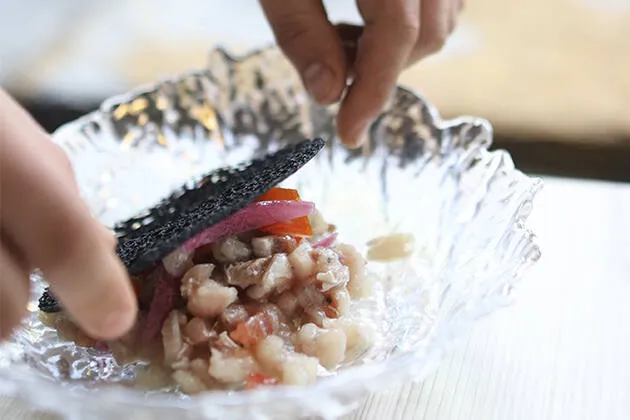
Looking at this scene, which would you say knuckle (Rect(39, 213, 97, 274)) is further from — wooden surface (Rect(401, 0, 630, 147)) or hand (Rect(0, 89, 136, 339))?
wooden surface (Rect(401, 0, 630, 147))

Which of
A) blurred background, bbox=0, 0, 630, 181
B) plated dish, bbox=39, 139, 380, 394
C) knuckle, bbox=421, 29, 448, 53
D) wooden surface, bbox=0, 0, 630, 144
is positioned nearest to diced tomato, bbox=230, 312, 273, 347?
plated dish, bbox=39, 139, 380, 394

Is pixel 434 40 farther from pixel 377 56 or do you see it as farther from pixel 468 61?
pixel 468 61

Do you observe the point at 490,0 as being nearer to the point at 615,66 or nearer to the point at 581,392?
the point at 615,66

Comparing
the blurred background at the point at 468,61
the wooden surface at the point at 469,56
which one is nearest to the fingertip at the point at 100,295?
the blurred background at the point at 468,61

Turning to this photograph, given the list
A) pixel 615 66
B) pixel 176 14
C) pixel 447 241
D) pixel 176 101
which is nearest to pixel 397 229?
pixel 447 241

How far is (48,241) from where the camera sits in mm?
698

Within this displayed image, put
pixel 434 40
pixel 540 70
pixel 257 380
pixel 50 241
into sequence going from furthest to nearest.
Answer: pixel 540 70 → pixel 434 40 → pixel 257 380 → pixel 50 241

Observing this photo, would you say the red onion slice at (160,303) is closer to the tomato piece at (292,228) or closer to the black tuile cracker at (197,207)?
the black tuile cracker at (197,207)

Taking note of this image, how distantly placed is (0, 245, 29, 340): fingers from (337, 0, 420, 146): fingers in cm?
66

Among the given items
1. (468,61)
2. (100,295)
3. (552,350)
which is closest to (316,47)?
(552,350)

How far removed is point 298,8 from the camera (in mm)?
1293

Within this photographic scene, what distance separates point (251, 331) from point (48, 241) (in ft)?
1.04

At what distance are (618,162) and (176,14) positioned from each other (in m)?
1.49

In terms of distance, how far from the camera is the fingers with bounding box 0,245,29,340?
28.1 inches
